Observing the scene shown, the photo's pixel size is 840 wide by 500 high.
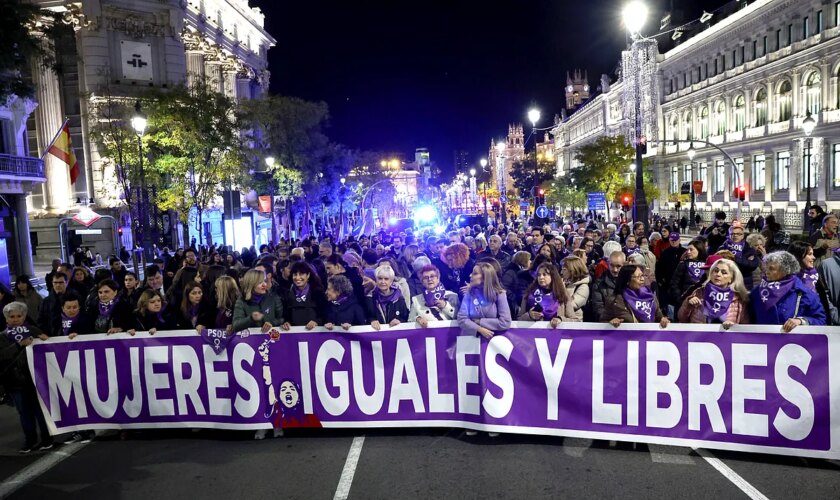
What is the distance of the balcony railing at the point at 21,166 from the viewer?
27.2 m

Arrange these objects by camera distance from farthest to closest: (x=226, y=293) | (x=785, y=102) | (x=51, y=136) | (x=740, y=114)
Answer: (x=740, y=114), (x=785, y=102), (x=51, y=136), (x=226, y=293)

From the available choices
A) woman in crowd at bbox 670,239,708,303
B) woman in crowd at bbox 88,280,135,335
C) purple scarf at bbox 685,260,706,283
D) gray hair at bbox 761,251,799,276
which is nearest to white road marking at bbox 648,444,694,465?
gray hair at bbox 761,251,799,276

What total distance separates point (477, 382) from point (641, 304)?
181cm

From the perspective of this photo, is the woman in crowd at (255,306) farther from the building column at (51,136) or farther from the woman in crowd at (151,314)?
the building column at (51,136)

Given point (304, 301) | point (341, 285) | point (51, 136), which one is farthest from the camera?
point (51, 136)

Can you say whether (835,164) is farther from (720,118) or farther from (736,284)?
(736,284)

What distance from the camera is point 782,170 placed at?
46.6 metres

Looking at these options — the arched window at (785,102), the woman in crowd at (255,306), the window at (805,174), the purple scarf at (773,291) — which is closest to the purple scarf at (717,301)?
the purple scarf at (773,291)

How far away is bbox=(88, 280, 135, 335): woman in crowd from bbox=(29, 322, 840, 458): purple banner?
0.35 meters

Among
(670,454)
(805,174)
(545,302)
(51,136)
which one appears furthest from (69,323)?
(805,174)

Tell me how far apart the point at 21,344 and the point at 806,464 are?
788 centimetres

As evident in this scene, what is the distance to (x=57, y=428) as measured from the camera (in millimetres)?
7293

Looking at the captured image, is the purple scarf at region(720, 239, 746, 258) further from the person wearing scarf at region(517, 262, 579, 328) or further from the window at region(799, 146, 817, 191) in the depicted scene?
the window at region(799, 146, 817, 191)

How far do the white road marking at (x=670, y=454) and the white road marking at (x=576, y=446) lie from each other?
0.60 metres
